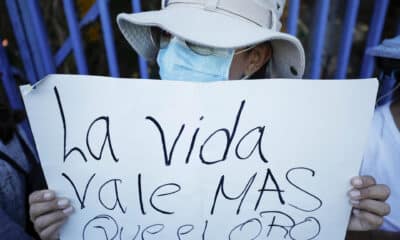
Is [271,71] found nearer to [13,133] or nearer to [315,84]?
[315,84]

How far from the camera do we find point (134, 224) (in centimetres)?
82

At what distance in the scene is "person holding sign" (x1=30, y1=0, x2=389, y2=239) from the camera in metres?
0.76

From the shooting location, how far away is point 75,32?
1.27 m

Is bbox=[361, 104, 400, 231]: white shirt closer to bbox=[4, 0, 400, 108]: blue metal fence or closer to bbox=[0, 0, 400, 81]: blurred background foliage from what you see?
bbox=[4, 0, 400, 108]: blue metal fence

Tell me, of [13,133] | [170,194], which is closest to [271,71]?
[170,194]

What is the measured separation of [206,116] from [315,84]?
25cm

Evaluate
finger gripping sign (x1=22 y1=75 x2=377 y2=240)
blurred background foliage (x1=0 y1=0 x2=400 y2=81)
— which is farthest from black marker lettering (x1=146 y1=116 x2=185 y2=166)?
blurred background foliage (x1=0 y1=0 x2=400 y2=81)

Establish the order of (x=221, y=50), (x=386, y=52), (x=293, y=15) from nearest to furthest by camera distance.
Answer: (x=221, y=50) → (x=386, y=52) → (x=293, y=15)

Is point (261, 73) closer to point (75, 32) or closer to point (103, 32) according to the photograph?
point (103, 32)

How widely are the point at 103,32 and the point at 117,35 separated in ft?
1.54

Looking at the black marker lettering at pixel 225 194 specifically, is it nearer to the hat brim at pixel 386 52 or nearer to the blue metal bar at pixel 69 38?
the hat brim at pixel 386 52

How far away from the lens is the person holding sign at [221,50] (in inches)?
30.0

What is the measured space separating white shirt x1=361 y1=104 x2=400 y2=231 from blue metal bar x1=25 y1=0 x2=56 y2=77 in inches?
51.9

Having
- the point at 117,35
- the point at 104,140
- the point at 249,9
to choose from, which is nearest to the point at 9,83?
the point at 117,35
